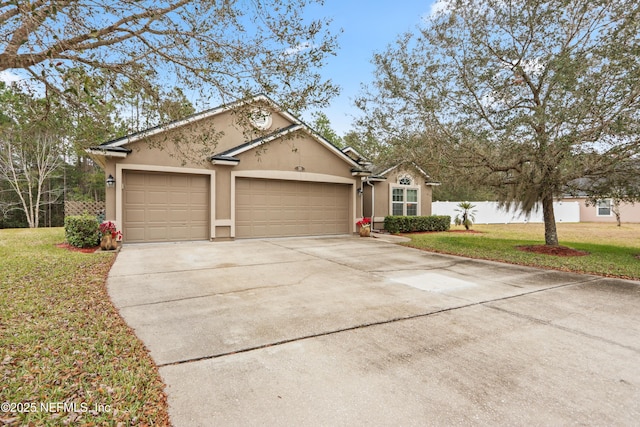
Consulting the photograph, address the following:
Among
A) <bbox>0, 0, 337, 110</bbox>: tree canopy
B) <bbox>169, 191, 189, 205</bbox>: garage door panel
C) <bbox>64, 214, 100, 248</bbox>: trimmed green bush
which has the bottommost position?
<bbox>64, 214, 100, 248</bbox>: trimmed green bush

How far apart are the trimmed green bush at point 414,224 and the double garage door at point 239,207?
278 centimetres

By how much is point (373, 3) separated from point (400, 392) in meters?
9.16

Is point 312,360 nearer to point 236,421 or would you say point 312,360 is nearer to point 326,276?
point 236,421

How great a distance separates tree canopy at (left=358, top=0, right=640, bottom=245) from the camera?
291 inches

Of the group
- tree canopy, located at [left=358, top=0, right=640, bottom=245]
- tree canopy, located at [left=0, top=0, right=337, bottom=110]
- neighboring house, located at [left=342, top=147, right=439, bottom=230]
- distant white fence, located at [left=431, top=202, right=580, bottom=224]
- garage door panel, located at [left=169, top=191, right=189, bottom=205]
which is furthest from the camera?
distant white fence, located at [left=431, top=202, right=580, bottom=224]

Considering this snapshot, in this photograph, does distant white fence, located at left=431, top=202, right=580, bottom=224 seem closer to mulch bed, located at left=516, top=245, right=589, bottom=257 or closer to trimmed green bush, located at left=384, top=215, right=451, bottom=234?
trimmed green bush, located at left=384, top=215, right=451, bottom=234

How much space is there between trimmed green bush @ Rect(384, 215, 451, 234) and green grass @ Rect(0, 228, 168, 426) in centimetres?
1278

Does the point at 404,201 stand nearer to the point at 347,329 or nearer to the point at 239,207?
the point at 239,207

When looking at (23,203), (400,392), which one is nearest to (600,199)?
(400,392)

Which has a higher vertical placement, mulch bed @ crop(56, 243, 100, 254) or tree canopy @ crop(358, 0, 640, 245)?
tree canopy @ crop(358, 0, 640, 245)

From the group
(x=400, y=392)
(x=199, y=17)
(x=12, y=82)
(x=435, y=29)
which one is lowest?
(x=400, y=392)

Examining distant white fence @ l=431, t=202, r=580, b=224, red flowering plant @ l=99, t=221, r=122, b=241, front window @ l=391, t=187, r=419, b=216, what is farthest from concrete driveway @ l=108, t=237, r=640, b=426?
distant white fence @ l=431, t=202, r=580, b=224

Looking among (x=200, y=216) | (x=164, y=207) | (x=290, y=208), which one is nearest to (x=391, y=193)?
(x=290, y=208)

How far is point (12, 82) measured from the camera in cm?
439
